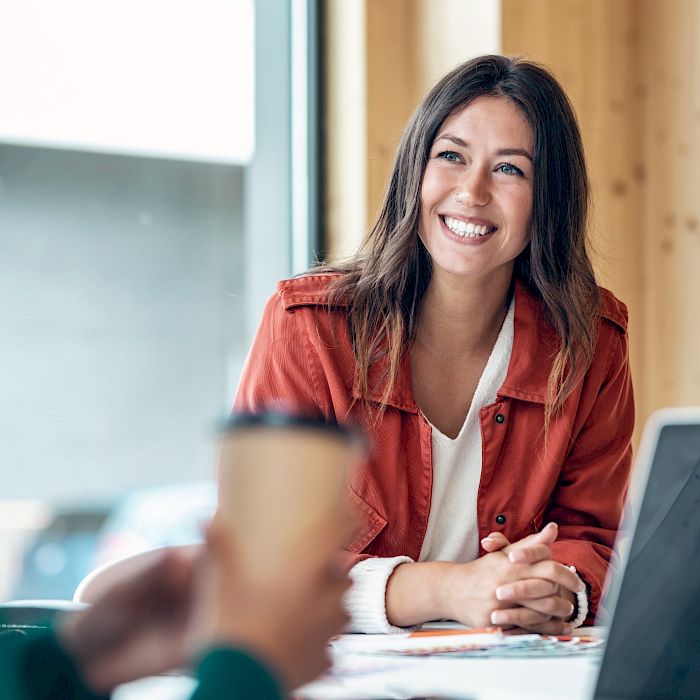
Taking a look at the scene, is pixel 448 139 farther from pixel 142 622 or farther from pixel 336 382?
pixel 142 622

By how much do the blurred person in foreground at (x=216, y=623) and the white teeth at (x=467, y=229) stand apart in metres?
1.20

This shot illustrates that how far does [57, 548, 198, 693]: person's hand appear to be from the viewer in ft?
1.60

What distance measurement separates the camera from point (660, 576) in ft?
2.39

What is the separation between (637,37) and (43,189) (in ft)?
5.88

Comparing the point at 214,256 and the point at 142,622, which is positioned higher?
the point at 214,256

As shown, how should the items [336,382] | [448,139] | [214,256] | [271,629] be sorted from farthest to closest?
[214,256], [448,139], [336,382], [271,629]

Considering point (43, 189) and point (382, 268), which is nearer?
point (382, 268)

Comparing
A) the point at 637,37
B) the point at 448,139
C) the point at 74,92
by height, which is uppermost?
the point at 637,37

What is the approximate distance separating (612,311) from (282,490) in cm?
141

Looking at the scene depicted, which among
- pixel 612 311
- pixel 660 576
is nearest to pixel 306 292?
pixel 612 311

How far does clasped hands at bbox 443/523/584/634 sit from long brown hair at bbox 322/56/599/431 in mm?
426

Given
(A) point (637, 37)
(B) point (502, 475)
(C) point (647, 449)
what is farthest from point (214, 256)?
(C) point (647, 449)

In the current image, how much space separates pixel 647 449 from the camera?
74 centimetres

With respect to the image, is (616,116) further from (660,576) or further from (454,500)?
(660,576)
